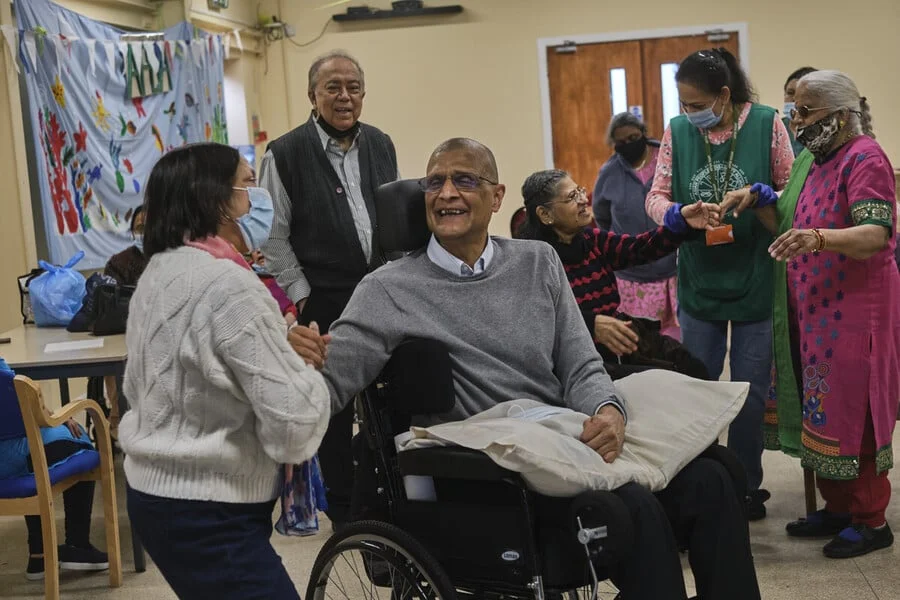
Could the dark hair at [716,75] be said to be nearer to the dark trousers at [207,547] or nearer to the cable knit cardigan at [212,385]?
the cable knit cardigan at [212,385]

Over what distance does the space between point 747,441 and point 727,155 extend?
89 cm

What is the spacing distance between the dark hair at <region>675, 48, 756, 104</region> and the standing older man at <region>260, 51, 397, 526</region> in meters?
1.01

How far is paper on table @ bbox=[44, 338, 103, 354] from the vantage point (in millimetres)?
3771

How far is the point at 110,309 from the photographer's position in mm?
4113

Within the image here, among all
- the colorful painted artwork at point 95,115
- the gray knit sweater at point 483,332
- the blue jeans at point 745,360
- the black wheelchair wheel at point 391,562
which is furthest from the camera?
the colorful painted artwork at point 95,115

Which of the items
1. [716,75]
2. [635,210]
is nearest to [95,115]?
[635,210]

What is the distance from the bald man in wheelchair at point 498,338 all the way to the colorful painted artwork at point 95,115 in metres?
3.78

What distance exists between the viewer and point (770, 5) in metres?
8.80

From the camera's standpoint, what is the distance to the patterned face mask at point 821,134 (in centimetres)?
312

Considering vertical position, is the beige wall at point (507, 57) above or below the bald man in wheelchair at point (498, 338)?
above

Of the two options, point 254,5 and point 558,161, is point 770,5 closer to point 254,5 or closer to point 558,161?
point 558,161

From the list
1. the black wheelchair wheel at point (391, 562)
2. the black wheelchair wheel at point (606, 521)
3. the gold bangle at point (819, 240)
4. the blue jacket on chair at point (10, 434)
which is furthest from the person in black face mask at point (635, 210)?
the black wheelchair wheel at point (606, 521)

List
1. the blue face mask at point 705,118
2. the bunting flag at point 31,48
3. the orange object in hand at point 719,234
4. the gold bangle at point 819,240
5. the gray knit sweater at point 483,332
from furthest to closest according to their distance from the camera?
the bunting flag at point 31,48, the blue face mask at point 705,118, the orange object in hand at point 719,234, the gold bangle at point 819,240, the gray knit sweater at point 483,332

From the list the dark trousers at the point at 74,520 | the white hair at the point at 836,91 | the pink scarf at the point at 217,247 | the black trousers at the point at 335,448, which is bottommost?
the dark trousers at the point at 74,520
